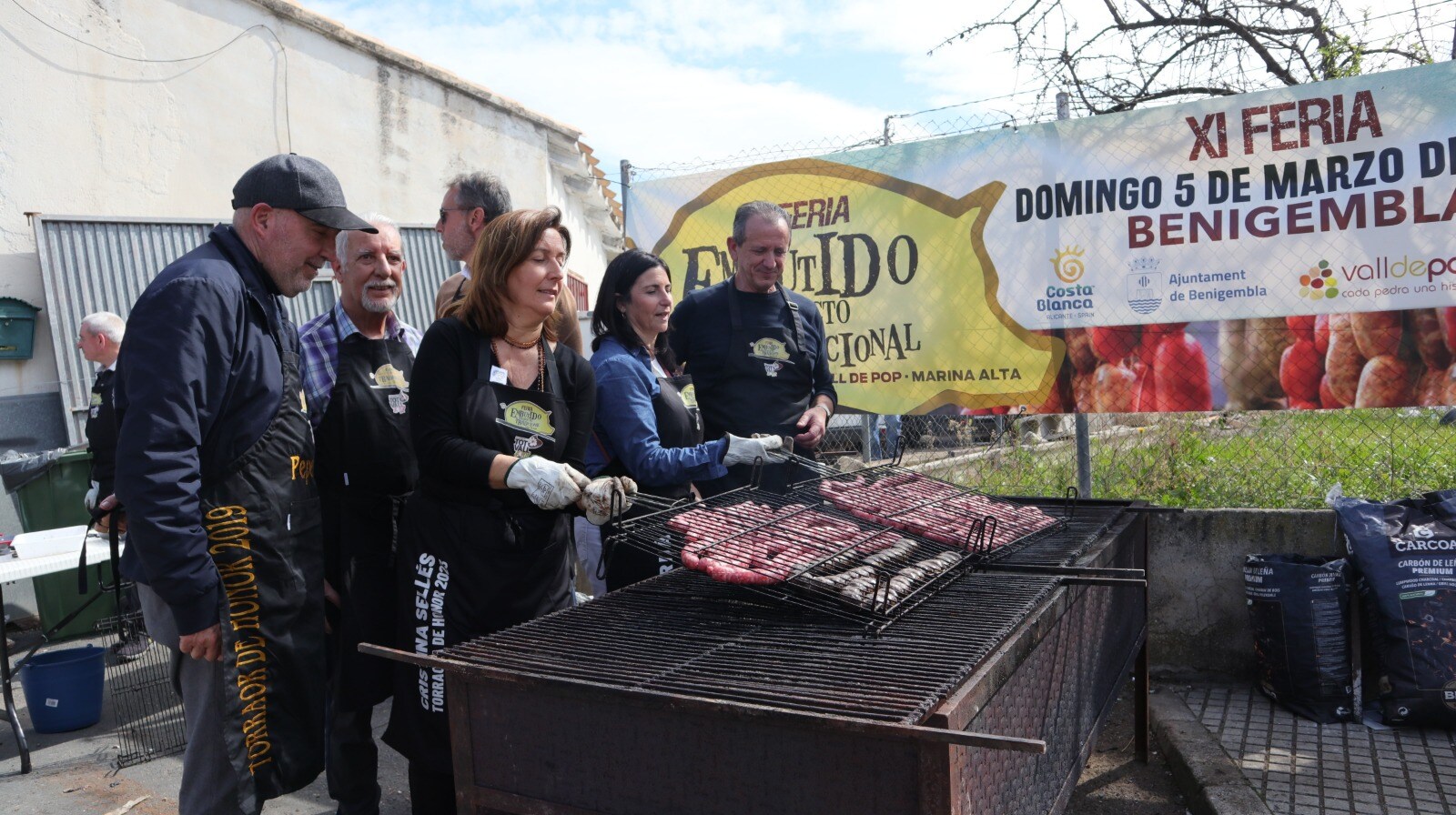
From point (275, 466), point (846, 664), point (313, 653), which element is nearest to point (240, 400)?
point (275, 466)

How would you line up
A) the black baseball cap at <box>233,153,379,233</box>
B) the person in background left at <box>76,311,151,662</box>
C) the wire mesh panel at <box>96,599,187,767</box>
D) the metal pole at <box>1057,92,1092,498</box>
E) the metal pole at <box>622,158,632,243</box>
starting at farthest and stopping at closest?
1. the metal pole at <box>622,158,632,243</box>
2. the person in background left at <box>76,311,151,662</box>
3. the metal pole at <box>1057,92,1092,498</box>
4. the wire mesh panel at <box>96,599,187,767</box>
5. the black baseball cap at <box>233,153,379,233</box>

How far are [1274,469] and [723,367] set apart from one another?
319 centimetres

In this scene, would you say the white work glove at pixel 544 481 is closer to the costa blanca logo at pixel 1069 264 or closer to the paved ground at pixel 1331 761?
the paved ground at pixel 1331 761

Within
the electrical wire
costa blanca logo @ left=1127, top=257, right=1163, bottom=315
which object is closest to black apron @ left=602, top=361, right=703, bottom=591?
costa blanca logo @ left=1127, top=257, right=1163, bottom=315

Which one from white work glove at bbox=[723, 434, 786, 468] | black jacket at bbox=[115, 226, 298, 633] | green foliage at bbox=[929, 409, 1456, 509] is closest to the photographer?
black jacket at bbox=[115, 226, 298, 633]

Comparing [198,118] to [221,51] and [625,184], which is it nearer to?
[221,51]

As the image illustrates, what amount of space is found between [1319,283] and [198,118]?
371 inches

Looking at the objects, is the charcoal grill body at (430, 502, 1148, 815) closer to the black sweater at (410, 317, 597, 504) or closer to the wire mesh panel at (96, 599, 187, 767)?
the black sweater at (410, 317, 597, 504)

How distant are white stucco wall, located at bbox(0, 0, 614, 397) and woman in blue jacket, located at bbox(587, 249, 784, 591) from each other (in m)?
6.44

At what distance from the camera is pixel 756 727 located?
177 cm

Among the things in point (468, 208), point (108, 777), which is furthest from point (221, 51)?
point (108, 777)

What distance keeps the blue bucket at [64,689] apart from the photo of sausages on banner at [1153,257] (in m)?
4.41

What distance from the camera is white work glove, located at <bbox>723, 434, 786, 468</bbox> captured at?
10.5ft

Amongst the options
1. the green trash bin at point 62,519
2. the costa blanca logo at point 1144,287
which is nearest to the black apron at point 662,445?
the costa blanca logo at point 1144,287
